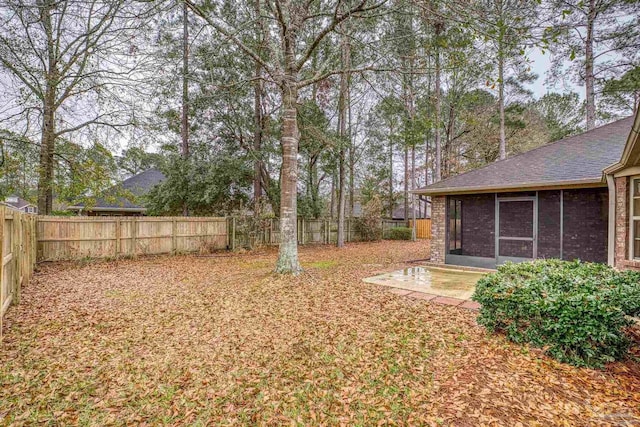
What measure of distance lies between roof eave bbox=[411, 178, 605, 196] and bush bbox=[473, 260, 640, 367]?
3331 millimetres

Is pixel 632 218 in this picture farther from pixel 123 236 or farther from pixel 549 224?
pixel 123 236

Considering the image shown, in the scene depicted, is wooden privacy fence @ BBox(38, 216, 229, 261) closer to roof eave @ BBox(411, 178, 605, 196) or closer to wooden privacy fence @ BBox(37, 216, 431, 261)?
wooden privacy fence @ BBox(37, 216, 431, 261)

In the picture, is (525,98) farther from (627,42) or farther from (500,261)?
(500,261)

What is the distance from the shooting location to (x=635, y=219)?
17.2ft

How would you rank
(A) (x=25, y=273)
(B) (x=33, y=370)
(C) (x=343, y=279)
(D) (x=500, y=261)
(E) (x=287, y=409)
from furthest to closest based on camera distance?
(D) (x=500, y=261)
(C) (x=343, y=279)
(A) (x=25, y=273)
(B) (x=33, y=370)
(E) (x=287, y=409)

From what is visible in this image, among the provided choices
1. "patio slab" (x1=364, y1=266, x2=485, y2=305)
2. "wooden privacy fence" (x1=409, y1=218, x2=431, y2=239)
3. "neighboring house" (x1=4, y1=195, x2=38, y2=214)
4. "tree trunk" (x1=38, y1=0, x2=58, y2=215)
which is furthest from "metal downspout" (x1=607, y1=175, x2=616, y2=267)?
"neighboring house" (x1=4, y1=195, x2=38, y2=214)

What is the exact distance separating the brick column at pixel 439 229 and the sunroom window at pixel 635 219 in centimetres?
425

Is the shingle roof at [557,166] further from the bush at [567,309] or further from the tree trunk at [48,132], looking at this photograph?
the tree trunk at [48,132]

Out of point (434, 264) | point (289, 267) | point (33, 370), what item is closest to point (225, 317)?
point (33, 370)

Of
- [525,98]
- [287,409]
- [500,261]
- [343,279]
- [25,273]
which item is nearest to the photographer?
[287,409]

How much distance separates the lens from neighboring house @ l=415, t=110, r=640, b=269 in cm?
558

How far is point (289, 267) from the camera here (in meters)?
7.20

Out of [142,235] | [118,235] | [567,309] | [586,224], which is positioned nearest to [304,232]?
[142,235]

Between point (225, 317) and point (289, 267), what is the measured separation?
2742 mm
